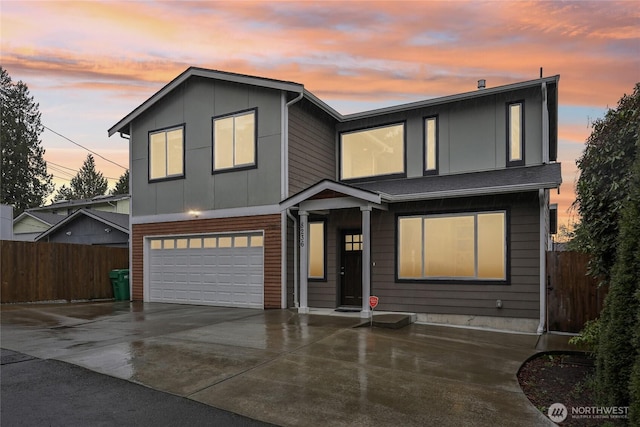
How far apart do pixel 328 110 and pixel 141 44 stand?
20.0 ft

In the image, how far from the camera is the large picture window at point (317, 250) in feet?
37.3

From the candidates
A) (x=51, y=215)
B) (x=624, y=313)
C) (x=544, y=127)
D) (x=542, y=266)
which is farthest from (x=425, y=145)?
(x=51, y=215)

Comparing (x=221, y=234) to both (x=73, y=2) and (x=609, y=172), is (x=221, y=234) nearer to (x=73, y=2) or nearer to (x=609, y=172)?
(x=73, y=2)

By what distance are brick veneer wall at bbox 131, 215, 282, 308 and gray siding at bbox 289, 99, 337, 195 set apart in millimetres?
1256

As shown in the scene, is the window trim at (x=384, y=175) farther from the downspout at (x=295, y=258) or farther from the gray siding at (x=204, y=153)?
the gray siding at (x=204, y=153)

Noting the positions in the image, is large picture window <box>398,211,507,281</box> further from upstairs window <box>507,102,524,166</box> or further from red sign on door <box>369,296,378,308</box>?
upstairs window <box>507,102,524,166</box>

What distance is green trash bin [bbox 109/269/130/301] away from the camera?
14.7 metres

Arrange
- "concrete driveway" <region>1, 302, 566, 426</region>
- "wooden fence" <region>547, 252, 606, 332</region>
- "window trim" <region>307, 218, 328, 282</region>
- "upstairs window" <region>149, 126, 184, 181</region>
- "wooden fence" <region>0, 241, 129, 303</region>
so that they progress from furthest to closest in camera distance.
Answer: "upstairs window" <region>149, 126, 184, 181</region>
"wooden fence" <region>0, 241, 129, 303</region>
"window trim" <region>307, 218, 328, 282</region>
"wooden fence" <region>547, 252, 606, 332</region>
"concrete driveway" <region>1, 302, 566, 426</region>

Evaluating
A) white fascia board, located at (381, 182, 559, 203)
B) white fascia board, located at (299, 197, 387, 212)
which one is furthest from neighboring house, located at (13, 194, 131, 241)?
white fascia board, located at (381, 182, 559, 203)

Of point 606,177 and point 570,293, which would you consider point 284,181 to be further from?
point 606,177

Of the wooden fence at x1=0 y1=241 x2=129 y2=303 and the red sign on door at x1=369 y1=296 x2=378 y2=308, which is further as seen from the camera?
the wooden fence at x1=0 y1=241 x2=129 y2=303

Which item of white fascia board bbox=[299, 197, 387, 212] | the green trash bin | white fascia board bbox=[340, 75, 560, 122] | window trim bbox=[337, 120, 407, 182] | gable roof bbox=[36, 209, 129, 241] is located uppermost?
white fascia board bbox=[340, 75, 560, 122]

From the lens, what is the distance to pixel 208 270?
12828 mm

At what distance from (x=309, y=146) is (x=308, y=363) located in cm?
756
